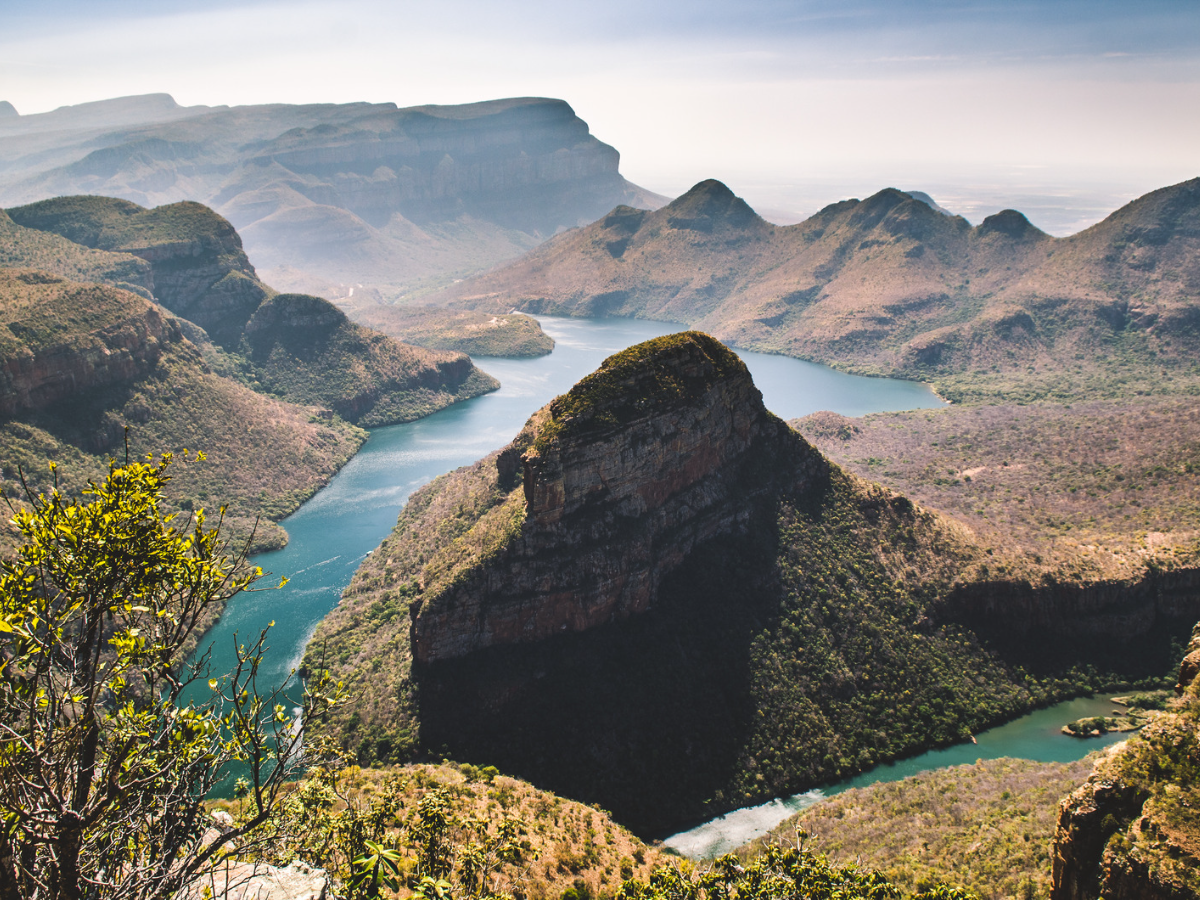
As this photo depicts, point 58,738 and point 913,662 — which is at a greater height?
point 58,738

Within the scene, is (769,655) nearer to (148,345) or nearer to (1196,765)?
(1196,765)

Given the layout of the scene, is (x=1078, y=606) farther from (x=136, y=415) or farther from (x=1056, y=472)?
(x=136, y=415)

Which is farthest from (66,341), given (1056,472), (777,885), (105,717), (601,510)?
(1056,472)

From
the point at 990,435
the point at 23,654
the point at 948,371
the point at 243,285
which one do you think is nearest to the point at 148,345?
the point at 243,285

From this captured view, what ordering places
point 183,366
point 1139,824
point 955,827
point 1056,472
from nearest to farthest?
point 1139,824
point 955,827
point 1056,472
point 183,366

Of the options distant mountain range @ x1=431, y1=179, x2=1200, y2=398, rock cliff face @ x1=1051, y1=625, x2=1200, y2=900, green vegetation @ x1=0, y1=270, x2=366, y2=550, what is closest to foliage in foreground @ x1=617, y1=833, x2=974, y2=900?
rock cliff face @ x1=1051, y1=625, x2=1200, y2=900
